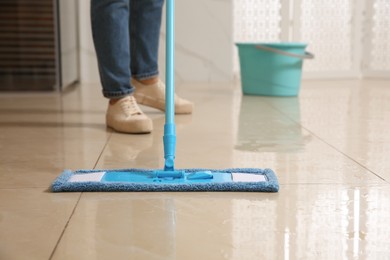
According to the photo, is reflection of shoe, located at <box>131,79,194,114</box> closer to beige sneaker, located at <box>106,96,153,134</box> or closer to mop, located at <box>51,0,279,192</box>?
beige sneaker, located at <box>106,96,153,134</box>

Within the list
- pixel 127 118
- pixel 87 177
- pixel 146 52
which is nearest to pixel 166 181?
pixel 87 177

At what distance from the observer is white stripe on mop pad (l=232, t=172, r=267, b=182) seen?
3.08ft

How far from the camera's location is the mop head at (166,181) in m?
0.90

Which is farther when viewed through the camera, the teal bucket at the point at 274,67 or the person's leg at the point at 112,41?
→ the teal bucket at the point at 274,67

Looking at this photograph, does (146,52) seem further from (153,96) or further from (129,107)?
(129,107)

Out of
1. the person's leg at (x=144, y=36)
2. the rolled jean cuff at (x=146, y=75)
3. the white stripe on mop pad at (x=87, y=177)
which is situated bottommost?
the white stripe on mop pad at (x=87, y=177)

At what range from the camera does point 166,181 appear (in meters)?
0.94

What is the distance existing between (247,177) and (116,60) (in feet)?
2.03

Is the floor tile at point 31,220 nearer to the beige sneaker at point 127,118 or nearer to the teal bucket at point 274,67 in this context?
the beige sneaker at point 127,118

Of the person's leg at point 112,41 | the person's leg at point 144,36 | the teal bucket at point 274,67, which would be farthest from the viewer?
the teal bucket at point 274,67

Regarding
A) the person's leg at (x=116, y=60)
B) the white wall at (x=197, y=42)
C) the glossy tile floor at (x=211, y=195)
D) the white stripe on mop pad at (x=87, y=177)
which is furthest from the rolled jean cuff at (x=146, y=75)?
the white wall at (x=197, y=42)

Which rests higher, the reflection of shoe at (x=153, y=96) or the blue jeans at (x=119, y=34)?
the blue jeans at (x=119, y=34)

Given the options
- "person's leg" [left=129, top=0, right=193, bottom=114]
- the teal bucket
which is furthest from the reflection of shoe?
the teal bucket

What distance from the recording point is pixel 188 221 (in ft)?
2.53
